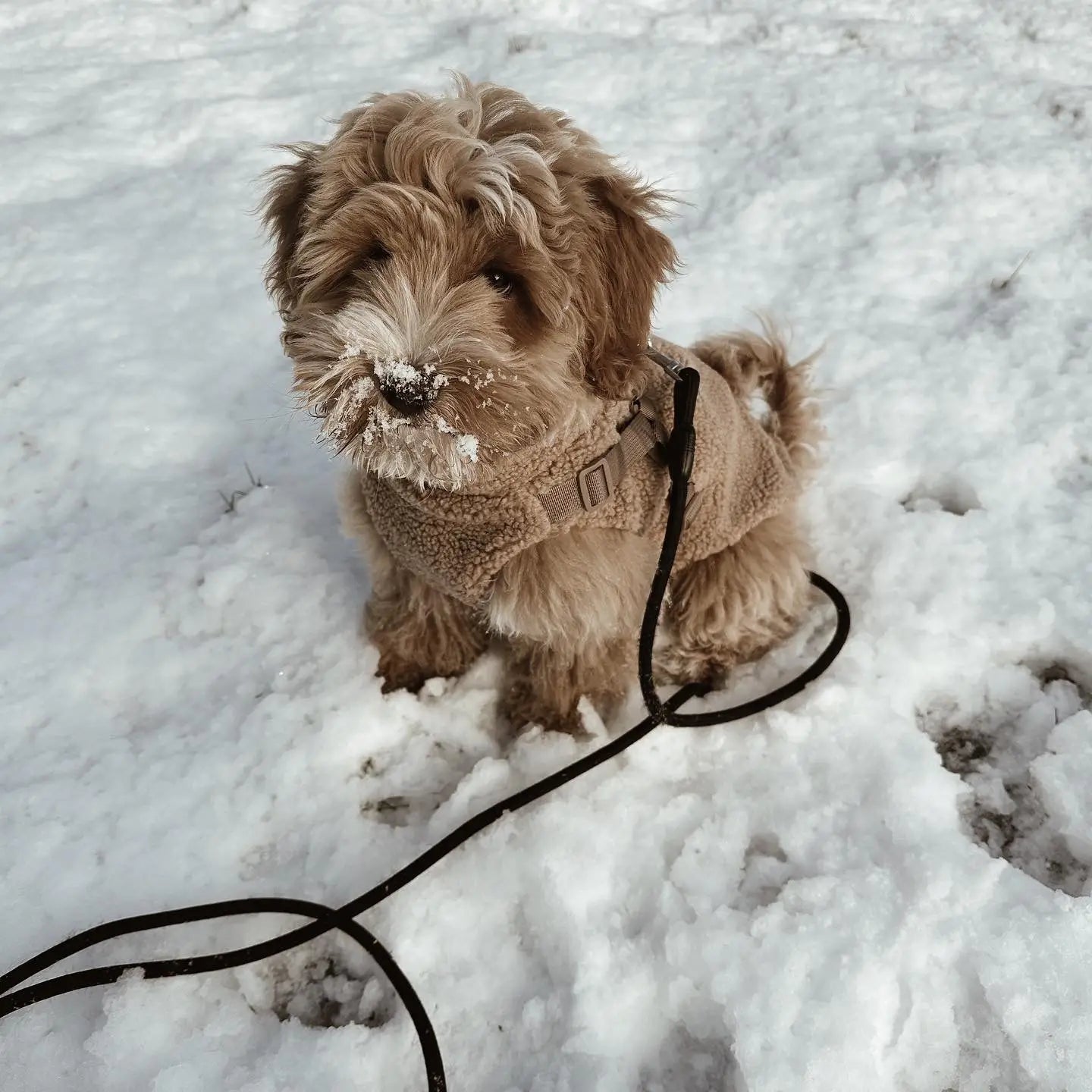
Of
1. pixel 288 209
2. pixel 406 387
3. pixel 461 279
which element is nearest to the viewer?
pixel 406 387

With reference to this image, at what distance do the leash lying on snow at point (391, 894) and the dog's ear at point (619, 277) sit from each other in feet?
0.77

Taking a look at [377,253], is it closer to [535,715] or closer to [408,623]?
[408,623]

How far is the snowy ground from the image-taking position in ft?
6.28

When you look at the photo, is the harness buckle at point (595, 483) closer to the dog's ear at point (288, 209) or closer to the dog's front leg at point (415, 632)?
the dog's front leg at point (415, 632)

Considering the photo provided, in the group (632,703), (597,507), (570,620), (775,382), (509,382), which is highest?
(509,382)

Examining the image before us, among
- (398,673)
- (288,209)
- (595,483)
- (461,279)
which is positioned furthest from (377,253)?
(398,673)

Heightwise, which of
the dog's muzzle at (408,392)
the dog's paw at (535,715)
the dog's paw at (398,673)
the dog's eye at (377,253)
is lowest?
the dog's paw at (535,715)

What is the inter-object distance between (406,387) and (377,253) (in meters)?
0.37

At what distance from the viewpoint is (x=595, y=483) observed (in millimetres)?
2033

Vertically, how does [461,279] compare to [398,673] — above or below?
above

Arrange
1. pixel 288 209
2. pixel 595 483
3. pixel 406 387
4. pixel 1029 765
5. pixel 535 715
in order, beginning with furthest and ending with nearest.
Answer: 1. pixel 535 715
2. pixel 1029 765
3. pixel 595 483
4. pixel 288 209
5. pixel 406 387

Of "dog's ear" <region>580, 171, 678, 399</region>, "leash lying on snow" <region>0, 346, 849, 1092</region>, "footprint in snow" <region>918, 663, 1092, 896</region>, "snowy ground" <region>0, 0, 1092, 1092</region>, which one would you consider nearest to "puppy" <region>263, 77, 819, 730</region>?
"dog's ear" <region>580, 171, 678, 399</region>

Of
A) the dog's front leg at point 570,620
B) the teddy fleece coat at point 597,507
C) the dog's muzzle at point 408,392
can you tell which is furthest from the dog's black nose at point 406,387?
the dog's front leg at point 570,620

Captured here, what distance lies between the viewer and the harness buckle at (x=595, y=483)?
2014 mm
